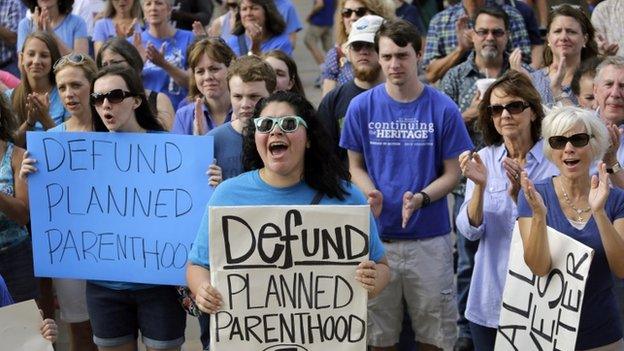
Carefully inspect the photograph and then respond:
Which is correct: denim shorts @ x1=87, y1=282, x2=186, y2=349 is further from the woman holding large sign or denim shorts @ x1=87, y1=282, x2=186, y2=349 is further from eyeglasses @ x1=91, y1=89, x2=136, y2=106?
the woman holding large sign

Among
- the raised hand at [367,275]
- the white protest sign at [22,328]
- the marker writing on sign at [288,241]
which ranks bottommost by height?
the white protest sign at [22,328]

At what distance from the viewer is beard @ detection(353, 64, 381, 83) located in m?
7.33

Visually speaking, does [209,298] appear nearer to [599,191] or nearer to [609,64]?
[599,191]

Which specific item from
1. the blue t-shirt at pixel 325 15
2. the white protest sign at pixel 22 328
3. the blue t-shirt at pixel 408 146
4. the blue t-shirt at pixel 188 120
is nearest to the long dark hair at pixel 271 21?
the blue t-shirt at pixel 188 120

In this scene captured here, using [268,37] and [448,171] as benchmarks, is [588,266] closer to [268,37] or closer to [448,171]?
[448,171]

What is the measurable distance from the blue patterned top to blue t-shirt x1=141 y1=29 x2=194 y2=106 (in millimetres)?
2305

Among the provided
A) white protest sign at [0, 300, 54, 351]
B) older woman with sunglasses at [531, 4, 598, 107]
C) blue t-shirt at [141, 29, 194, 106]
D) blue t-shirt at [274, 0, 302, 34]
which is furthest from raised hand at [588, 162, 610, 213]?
blue t-shirt at [274, 0, 302, 34]

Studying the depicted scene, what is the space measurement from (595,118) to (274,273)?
150 centimetres

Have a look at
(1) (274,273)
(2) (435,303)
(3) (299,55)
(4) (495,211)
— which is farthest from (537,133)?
(3) (299,55)

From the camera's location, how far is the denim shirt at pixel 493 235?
20.1 ft

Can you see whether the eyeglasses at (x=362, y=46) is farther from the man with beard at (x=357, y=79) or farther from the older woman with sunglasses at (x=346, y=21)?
the older woman with sunglasses at (x=346, y=21)

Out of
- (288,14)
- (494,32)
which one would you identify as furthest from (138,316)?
(288,14)

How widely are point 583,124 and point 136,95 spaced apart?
2.11 meters

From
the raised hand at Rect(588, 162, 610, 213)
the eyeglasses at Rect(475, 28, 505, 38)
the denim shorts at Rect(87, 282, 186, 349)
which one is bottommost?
the denim shorts at Rect(87, 282, 186, 349)
